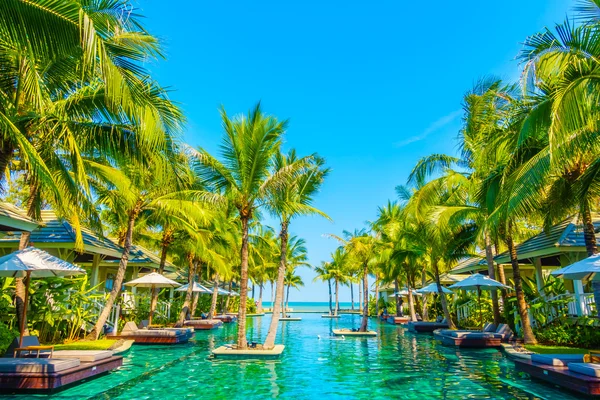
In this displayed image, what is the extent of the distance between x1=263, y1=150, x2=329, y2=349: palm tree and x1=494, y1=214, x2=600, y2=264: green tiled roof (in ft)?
25.2

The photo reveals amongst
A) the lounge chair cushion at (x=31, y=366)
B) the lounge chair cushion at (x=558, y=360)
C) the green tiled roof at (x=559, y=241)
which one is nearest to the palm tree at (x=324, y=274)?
the green tiled roof at (x=559, y=241)

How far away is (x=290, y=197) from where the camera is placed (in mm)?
14172

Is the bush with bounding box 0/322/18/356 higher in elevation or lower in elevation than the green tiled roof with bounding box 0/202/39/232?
lower

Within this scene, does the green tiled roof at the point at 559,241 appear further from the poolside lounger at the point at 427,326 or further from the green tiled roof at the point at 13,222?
the green tiled roof at the point at 13,222

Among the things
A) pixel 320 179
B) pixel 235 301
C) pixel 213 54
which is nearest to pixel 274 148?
pixel 320 179

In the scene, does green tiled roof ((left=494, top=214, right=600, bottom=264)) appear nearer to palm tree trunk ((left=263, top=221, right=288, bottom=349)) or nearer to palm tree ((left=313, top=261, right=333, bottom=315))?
palm tree trunk ((left=263, top=221, right=288, bottom=349))

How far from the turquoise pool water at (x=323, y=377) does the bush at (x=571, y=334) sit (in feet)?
5.68

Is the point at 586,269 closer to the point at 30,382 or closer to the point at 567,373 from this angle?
the point at 567,373

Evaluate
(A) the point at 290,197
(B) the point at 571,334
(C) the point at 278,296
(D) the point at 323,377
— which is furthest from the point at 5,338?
(B) the point at 571,334

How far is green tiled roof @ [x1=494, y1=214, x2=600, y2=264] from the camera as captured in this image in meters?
13.5

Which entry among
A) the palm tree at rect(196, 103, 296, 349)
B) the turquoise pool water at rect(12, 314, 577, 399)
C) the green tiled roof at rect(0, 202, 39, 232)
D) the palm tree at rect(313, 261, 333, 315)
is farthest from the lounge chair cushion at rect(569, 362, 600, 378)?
the palm tree at rect(313, 261, 333, 315)

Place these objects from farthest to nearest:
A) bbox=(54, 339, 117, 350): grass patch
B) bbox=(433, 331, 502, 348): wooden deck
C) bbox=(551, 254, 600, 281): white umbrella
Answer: bbox=(433, 331, 502, 348): wooden deck → bbox=(54, 339, 117, 350): grass patch → bbox=(551, 254, 600, 281): white umbrella

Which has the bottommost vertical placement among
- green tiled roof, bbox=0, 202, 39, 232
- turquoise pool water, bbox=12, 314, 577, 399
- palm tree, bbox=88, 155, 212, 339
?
turquoise pool water, bbox=12, 314, 577, 399

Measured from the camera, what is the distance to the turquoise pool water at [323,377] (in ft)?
25.1
